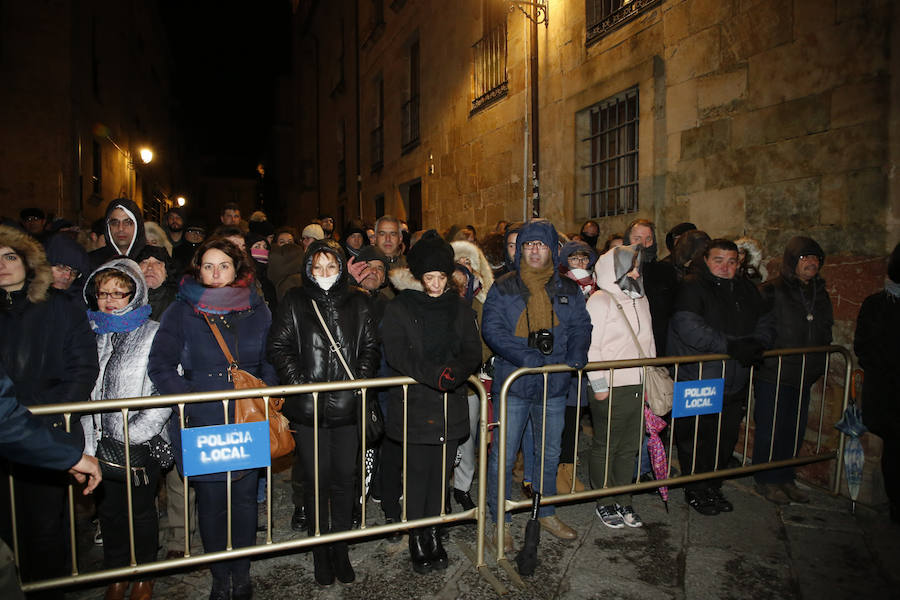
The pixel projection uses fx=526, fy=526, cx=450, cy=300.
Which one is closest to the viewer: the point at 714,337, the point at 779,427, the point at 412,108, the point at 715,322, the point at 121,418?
the point at 121,418

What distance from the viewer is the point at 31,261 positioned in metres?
2.81

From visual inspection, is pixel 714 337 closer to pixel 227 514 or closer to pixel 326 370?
pixel 326 370

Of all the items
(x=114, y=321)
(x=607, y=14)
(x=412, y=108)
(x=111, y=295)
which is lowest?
(x=114, y=321)

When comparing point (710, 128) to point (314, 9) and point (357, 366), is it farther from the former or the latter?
point (314, 9)

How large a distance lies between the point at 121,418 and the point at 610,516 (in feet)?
11.0

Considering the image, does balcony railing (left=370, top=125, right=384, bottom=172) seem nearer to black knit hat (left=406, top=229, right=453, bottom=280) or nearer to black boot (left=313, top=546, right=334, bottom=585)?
black knit hat (left=406, top=229, right=453, bottom=280)

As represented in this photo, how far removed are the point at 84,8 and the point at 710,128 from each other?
14.2 metres

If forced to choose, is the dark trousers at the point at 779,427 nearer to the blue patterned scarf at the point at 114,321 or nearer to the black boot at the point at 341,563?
the black boot at the point at 341,563

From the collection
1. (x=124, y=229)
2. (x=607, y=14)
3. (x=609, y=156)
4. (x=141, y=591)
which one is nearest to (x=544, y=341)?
(x=141, y=591)

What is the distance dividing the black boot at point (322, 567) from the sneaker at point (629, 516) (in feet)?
7.13

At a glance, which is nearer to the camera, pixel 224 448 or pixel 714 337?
pixel 224 448

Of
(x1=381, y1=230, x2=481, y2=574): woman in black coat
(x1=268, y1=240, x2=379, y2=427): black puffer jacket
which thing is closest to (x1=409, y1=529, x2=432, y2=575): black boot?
(x1=381, y1=230, x2=481, y2=574): woman in black coat

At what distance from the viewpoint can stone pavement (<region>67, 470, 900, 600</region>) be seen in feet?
10.3

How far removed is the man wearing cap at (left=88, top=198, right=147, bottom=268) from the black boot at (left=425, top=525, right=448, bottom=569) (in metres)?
3.04
